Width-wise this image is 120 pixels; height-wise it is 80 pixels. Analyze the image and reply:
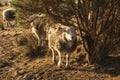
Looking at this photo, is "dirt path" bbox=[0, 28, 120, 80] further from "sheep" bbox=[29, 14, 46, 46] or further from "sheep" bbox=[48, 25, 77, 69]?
"sheep" bbox=[29, 14, 46, 46]

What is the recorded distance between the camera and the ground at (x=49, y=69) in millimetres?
8656

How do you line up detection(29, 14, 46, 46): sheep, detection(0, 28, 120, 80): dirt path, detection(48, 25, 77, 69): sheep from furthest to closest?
detection(29, 14, 46, 46): sheep < detection(0, 28, 120, 80): dirt path < detection(48, 25, 77, 69): sheep

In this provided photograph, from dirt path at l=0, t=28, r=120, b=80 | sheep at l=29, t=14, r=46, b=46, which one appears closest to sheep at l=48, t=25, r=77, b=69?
dirt path at l=0, t=28, r=120, b=80

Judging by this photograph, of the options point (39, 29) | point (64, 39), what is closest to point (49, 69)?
point (64, 39)

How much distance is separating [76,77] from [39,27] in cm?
306

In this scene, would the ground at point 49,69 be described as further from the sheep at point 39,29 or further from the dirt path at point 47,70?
the sheep at point 39,29

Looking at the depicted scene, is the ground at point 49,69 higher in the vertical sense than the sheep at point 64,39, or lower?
lower

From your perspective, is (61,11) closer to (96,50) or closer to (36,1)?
(36,1)

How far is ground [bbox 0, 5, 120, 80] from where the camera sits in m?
8.66

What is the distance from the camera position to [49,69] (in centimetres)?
917

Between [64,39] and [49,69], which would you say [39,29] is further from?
[64,39]

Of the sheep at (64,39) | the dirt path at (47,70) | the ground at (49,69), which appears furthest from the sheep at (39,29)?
the sheep at (64,39)

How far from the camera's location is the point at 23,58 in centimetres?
1057

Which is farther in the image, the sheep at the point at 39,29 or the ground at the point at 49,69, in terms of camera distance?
the sheep at the point at 39,29
